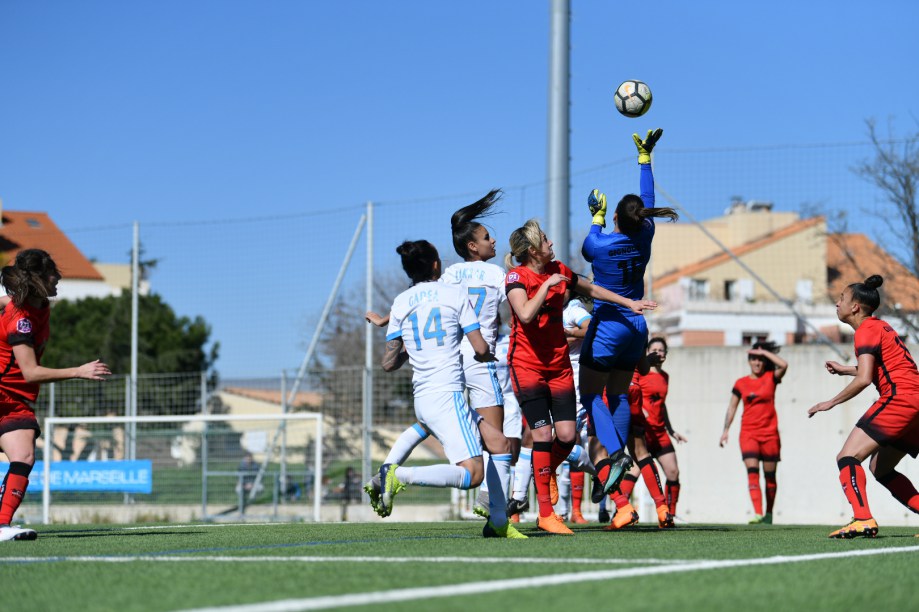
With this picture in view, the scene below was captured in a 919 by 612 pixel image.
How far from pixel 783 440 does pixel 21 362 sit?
11.4m

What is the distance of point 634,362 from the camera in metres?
8.13

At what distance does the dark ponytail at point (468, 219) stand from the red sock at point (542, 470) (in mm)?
1630

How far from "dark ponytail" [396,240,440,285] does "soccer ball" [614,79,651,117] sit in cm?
284

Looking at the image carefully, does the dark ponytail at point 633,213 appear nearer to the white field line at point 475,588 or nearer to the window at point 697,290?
the white field line at point 475,588

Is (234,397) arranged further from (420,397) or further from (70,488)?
(420,397)

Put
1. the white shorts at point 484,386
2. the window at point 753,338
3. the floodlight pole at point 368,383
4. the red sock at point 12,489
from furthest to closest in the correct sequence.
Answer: the floodlight pole at point 368,383 → the window at point 753,338 → the white shorts at point 484,386 → the red sock at point 12,489

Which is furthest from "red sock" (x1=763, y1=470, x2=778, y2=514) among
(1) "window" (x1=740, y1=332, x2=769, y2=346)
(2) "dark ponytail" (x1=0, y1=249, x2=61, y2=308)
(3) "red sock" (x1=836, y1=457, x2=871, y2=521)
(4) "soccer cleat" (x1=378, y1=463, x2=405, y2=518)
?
(2) "dark ponytail" (x1=0, y1=249, x2=61, y2=308)

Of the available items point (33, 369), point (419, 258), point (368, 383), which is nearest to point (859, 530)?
point (419, 258)

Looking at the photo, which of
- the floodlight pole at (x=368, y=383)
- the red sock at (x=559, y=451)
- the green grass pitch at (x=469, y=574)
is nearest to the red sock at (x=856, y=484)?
the green grass pitch at (x=469, y=574)

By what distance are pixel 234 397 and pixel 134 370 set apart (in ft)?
5.60

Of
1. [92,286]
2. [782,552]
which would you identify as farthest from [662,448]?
[92,286]

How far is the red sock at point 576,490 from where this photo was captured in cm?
1135

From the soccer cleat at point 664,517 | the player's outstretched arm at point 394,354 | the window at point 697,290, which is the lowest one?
the soccer cleat at point 664,517

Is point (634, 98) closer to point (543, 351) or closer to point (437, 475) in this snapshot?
point (543, 351)
